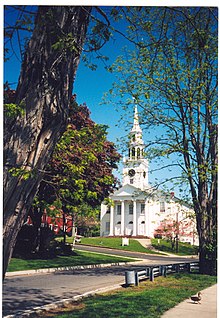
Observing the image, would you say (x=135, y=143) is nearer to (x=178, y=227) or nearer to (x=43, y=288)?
(x=178, y=227)

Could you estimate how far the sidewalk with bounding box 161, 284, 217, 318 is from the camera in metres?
2.63

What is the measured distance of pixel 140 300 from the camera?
3.21m

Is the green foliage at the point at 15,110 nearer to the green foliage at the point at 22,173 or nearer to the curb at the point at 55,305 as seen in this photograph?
the green foliage at the point at 22,173

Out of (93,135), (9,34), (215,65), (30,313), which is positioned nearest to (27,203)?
(9,34)

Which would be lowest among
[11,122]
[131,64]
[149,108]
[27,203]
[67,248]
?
[67,248]

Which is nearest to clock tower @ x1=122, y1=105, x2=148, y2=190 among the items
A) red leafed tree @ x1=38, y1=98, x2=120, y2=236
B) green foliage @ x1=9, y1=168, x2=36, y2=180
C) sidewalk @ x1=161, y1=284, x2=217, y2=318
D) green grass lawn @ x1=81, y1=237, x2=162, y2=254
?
red leafed tree @ x1=38, y1=98, x2=120, y2=236

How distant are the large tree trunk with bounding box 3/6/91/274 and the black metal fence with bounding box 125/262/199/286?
315 centimetres

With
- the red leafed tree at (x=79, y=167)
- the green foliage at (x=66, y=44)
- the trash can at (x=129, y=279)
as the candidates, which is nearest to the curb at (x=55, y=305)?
the trash can at (x=129, y=279)

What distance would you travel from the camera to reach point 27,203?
3.69 ft

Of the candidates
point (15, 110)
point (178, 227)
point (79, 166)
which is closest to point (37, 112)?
point (15, 110)

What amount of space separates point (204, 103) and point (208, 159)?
0.73 metres

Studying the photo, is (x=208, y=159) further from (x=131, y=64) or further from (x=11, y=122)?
(x=11, y=122)

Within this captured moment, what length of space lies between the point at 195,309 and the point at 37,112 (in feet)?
7.42

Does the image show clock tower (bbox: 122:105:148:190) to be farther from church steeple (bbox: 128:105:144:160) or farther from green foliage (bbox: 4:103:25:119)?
green foliage (bbox: 4:103:25:119)
